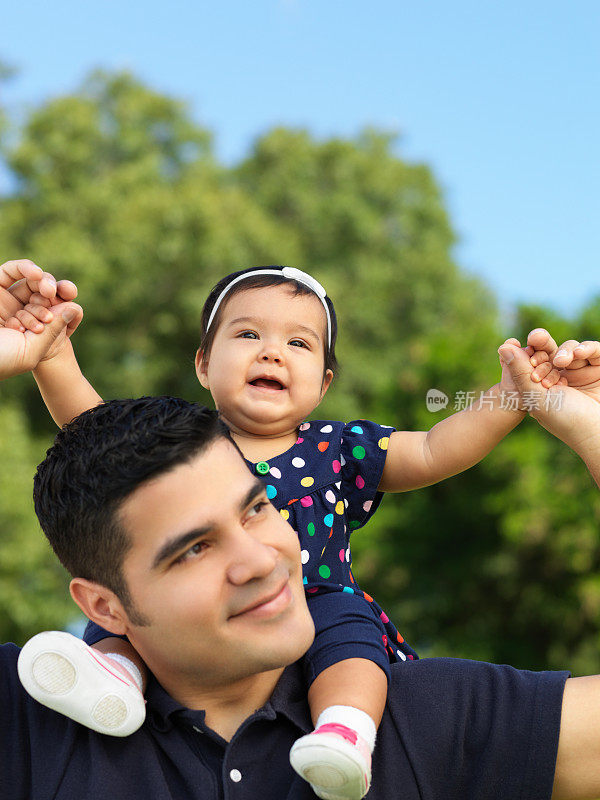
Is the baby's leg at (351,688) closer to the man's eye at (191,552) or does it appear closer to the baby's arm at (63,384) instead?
the man's eye at (191,552)

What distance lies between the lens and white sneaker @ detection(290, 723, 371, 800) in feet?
5.82

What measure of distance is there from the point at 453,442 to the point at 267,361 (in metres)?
0.58

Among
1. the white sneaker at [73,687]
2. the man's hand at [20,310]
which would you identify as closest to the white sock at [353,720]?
the white sneaker at [73,687]

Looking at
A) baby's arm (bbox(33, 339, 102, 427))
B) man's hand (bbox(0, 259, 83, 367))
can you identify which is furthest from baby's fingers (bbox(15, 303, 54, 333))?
baby's arm (bbox(33, 339, 102, 427))

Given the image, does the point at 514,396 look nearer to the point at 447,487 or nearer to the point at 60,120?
the point at 447,487

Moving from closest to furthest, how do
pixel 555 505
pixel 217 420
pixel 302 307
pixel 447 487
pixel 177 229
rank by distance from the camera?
pixel 217 420
pixel 302 307
pixel 555 505
pixel 447 487
pixel 177 229

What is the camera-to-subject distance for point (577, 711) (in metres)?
1.96

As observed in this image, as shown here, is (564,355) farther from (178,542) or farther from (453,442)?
(178,542)

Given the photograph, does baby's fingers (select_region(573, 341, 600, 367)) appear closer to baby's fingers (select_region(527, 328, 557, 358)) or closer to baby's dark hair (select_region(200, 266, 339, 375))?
baby's fingers (select_region(527, 328, 557, 358))

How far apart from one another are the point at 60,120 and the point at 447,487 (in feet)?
38.3

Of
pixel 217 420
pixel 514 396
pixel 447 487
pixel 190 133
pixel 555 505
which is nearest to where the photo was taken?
pixel 217 420

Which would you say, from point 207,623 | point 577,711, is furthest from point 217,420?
point 577,711

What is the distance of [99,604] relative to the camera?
6.73 feet

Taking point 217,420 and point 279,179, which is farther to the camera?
point 279,179
